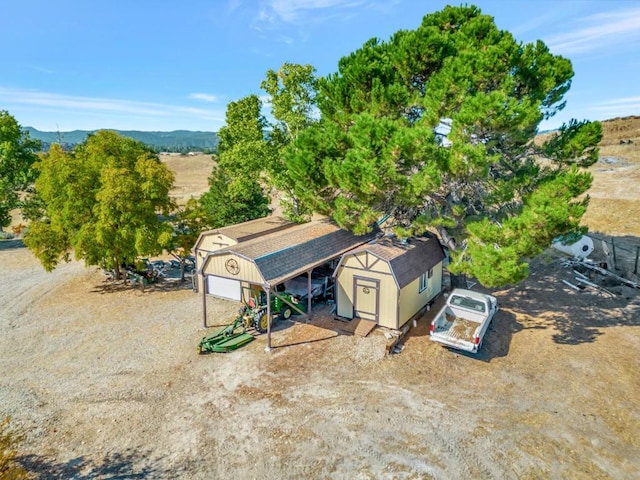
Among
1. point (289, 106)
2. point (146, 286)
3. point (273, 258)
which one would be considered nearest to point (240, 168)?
point (289, 106)

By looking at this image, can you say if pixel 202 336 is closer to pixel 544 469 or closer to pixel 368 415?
pixel 368 415

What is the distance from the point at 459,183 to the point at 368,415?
9.11m

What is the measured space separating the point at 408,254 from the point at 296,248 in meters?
4.83

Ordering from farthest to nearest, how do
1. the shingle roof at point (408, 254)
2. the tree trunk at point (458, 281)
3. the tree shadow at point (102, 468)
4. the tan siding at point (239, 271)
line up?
the tree trunk at point (458, 281), the shingle roof at point (408, 254), the tan siding at point (239, 271), the tree shadow at point (102, 468)

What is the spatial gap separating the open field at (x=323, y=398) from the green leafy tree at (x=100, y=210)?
3229mm

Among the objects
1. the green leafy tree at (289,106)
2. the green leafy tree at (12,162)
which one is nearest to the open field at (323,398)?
the green leafy tree at (289,106)

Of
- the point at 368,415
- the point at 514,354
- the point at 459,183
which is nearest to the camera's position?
the point at 368,415

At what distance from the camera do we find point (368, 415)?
1071 centimetres

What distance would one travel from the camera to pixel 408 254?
16.8 metres

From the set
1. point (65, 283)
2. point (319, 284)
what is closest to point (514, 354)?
point (319, 284)

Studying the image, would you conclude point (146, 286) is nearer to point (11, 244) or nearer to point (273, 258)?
point (273, 258)

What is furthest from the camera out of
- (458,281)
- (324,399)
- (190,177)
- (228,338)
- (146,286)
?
(190,177)

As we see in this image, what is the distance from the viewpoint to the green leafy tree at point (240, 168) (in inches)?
990

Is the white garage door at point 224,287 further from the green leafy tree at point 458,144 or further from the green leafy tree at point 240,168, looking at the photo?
the green leafy tree at point 240,168
